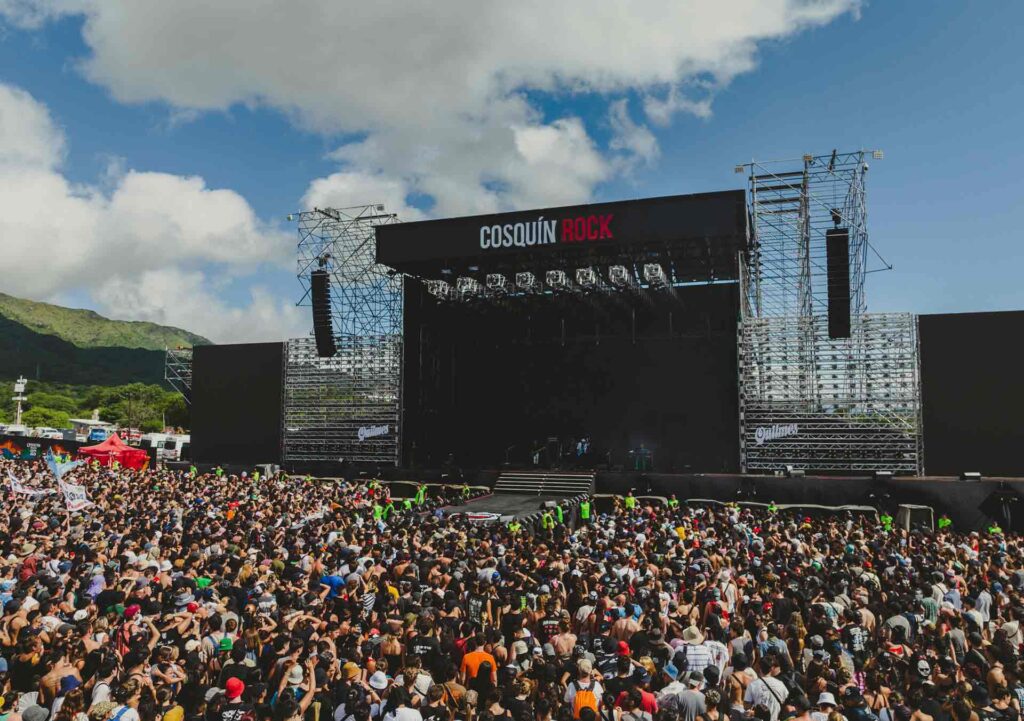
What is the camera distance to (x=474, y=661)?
22.3 ft

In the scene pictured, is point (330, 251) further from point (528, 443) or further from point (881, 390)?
point (881, 390)

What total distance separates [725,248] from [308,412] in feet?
63.6

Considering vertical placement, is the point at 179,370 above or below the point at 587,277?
below

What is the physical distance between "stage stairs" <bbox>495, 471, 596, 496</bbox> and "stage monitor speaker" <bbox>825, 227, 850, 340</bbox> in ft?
32.4

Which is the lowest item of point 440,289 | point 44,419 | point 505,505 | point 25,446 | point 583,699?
point 505,505

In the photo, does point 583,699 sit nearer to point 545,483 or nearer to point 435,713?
point 435,713

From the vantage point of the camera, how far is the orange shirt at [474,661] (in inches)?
267

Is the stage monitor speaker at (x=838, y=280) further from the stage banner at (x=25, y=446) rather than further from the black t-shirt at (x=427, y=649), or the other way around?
the stage banner at (x=25, y=446)

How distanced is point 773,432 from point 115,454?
26.5 m

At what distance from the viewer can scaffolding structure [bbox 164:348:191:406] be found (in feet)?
117

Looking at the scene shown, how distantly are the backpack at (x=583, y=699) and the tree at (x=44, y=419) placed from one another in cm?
10285

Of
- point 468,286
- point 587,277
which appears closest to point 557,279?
point 587,277

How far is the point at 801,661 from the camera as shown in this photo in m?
7.38

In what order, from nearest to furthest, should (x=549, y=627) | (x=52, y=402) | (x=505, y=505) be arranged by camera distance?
1. (x=549, y=627)
2. (x=505, y=505)
3. (x=52, y=402)
